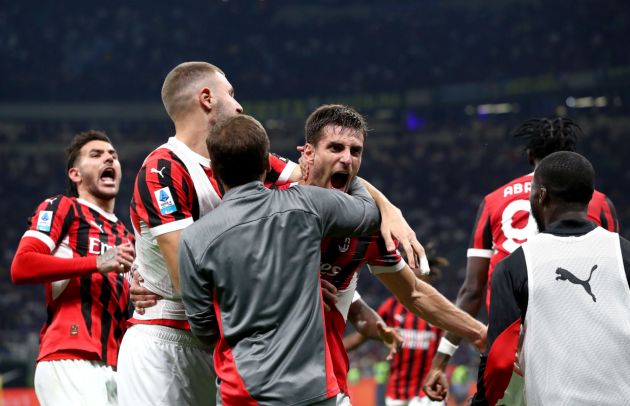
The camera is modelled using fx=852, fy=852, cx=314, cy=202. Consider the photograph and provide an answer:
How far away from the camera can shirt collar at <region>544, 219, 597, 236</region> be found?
11.9 ft

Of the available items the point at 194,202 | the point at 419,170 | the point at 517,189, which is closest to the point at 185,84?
the point at 194,202

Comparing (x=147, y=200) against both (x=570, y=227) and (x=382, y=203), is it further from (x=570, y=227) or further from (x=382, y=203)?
(x=570, y=227)

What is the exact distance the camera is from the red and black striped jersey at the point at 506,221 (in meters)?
5.59

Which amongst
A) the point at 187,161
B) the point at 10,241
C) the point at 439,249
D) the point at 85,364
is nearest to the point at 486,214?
the point at 187,161

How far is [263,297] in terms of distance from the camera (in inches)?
131

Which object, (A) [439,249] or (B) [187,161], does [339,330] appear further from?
(A) [439,249]

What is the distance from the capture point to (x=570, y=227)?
366 cm

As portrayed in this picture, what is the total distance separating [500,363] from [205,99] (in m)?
1.98

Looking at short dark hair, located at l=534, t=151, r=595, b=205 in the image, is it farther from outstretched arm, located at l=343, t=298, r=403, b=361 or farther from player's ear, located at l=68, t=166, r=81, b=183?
player's ear, located at l=68, t=166, r=81, b=183

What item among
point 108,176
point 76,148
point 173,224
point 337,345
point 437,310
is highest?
point 76,148

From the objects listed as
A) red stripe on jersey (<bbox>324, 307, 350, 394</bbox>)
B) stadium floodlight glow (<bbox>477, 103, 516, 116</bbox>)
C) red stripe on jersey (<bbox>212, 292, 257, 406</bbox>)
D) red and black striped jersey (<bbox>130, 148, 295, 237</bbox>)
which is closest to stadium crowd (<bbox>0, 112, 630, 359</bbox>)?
stadium floodlight glow (<bbox>477, 103, 516, 116</bbox>)

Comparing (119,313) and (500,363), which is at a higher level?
(119,313)

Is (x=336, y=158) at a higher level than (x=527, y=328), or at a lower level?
higher

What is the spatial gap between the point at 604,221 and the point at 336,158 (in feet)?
7.17
